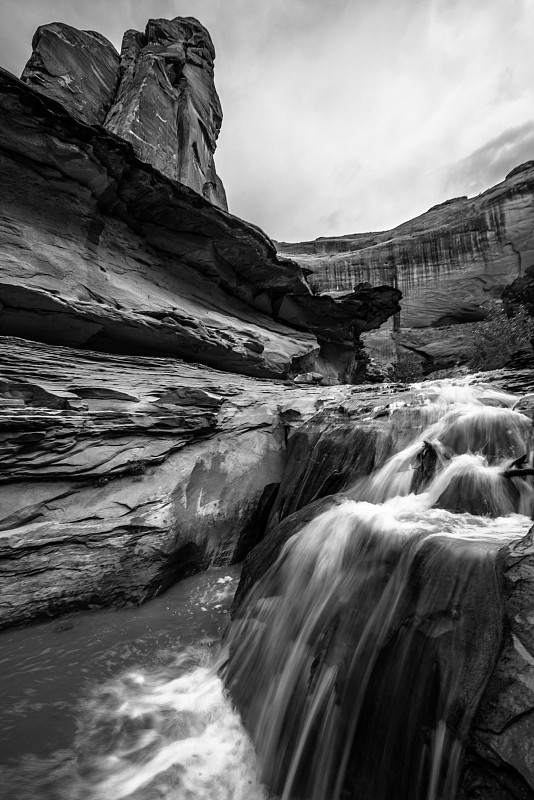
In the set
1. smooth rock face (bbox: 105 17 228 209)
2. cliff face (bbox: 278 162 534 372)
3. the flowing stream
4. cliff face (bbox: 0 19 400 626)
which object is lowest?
the flowing stream

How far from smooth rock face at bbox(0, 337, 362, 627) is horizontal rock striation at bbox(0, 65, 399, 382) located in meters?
1.78

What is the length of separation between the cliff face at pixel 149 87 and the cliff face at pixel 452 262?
51.6ft

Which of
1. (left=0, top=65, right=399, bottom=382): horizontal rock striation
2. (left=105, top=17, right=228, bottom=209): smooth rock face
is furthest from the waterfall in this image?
(left=105, top=17, right=228, bottom=209): smooth rock face

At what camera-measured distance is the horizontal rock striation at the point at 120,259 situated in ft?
33.8

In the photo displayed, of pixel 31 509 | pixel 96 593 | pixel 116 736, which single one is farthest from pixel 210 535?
pixel 116 736

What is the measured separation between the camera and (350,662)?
317cm

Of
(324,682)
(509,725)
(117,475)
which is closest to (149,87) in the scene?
(117,475)

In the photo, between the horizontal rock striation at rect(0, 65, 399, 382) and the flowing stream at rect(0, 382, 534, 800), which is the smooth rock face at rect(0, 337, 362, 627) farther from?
the horizontal rock striation at rect(0, 65, 399, 382)

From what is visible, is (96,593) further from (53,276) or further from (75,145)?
(75,145)

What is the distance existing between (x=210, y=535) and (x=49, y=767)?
14.4 feet

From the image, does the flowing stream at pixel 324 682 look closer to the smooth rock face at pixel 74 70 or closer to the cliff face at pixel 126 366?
the cliff face at pixel 126 366

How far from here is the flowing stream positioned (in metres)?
2.53

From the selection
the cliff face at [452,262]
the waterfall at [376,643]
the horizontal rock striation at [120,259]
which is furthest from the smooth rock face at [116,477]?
the cliff face at [452,262]

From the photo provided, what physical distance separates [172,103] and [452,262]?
90.2 ft
